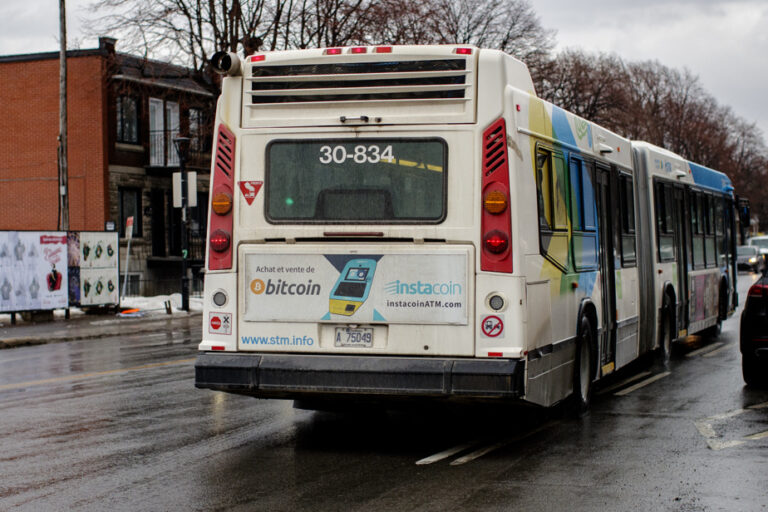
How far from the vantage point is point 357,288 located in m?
8.35

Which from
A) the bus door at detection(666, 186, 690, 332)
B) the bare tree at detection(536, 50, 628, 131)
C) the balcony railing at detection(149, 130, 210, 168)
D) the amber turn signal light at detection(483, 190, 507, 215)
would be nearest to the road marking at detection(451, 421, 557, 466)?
the amber turn signal light at detection(483, 190, 507, 215)

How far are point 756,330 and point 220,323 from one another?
6.47m

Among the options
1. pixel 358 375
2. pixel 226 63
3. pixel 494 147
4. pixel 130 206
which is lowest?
pixel 358 375

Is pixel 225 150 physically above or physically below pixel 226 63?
below

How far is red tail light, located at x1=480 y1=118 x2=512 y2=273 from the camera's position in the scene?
809 centimetres

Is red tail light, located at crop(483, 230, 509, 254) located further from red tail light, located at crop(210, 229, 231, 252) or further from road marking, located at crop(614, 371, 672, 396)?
road marking, located at crop(614, 371, 672, 396)

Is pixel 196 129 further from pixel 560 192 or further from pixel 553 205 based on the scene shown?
pixel 553 205

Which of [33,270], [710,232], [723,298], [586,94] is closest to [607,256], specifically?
[710,232]

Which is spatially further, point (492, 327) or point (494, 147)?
point (494, 147)

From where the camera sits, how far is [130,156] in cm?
3972

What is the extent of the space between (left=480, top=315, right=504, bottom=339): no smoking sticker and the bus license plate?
2.90 feet

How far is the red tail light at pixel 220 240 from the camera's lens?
8.65 metres

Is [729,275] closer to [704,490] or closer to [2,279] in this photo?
[704,490]

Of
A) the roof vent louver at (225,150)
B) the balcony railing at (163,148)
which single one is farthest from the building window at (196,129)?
the roof vent louver at (225,150)
